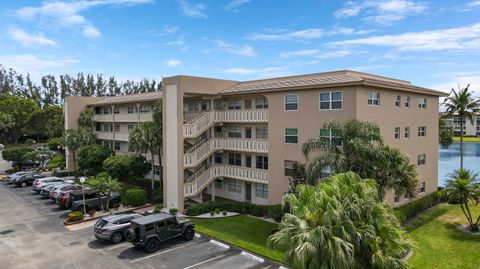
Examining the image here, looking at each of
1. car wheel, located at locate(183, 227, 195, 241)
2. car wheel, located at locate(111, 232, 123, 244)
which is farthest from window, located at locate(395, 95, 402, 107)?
car wheel, located at locate(111, 232, 123, 244)

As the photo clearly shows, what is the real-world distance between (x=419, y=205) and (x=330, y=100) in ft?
37.0

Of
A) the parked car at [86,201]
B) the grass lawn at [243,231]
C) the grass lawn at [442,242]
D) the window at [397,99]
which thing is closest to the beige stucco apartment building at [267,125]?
the window at [397,99]

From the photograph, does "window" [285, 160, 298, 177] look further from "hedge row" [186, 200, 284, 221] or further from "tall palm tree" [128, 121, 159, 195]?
"tall palm tree" [128, 121, 159, 195]

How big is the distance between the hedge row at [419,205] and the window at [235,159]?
1343 cm

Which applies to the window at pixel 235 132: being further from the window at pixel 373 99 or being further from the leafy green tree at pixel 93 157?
the leafy green tree at pixel 93 157

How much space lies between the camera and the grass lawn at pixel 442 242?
17578 millimetres

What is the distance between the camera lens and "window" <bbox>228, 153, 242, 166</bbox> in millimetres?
30833

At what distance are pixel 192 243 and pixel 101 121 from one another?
3261cm

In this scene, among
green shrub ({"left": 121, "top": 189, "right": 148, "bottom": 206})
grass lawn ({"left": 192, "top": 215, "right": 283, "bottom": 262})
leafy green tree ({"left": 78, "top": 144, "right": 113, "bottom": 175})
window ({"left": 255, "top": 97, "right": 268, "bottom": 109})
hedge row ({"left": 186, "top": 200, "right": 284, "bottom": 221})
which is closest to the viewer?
grass lawn ({"left": 192, "top": 215, "right": 283, "bottom": 262})

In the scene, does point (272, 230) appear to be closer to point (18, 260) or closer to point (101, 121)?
point (18, 260)

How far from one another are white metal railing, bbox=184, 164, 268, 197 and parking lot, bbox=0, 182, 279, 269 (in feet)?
21.7

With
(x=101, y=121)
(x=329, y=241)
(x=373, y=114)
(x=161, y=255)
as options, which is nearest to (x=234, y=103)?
(x=373, y=114)

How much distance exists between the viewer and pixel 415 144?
27.9 m

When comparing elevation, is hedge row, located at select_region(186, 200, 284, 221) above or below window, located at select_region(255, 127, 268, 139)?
below
